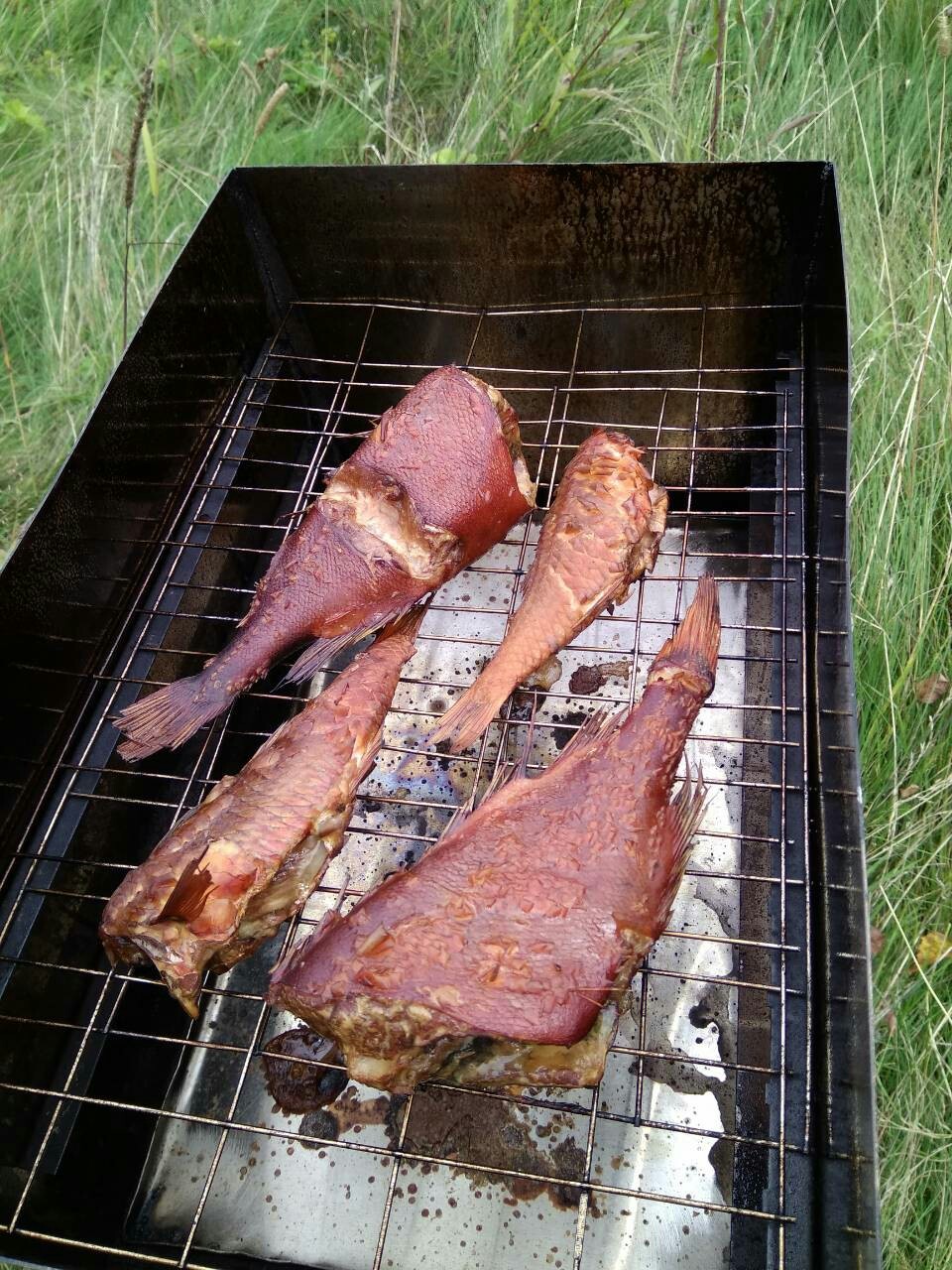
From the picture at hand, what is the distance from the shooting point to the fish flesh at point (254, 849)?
6.29ft

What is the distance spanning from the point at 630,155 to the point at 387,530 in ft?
8.19

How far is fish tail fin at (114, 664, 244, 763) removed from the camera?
221cm

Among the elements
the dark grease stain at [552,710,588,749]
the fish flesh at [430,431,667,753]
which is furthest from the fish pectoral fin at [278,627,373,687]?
the dark grease stain at [552,710,588,749]

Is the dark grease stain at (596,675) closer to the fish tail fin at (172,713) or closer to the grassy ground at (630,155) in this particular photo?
the grassy ground at (630,155)

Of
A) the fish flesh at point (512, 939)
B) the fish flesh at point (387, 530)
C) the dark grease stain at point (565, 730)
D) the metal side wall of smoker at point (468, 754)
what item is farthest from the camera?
the dark grease stain at point (565, 730)

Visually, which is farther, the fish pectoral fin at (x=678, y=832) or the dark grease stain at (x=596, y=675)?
the dark grease stain at (x=596, y=675)

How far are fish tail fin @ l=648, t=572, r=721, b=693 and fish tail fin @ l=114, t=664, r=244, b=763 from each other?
113cm

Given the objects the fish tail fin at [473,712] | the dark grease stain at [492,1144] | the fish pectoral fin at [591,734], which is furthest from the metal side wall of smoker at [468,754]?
the fish pectoral fin at [591,734]

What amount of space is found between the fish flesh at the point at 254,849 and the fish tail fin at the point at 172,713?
0.18 m

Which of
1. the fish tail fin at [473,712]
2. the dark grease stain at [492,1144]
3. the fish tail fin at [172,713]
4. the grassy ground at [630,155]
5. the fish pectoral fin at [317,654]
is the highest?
the grassy ground at [630,155]

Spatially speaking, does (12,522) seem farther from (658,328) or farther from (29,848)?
(658,328)

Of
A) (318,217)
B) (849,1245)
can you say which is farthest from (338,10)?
(849,1245)

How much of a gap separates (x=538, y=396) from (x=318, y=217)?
1014 millimetres

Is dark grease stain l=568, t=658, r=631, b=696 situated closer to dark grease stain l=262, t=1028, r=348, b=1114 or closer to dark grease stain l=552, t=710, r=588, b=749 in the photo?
dark grease stain l=552, t=710, r=588, b=749
